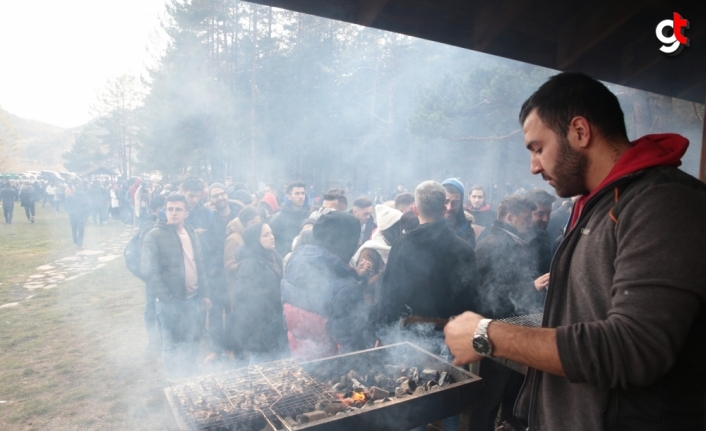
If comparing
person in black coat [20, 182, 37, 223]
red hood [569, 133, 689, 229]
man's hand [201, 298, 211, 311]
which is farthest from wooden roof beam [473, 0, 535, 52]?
person in black coat [20, 182, 37, 223]

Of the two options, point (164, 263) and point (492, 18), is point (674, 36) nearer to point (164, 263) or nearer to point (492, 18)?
point (492, 18)

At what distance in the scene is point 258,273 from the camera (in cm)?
438

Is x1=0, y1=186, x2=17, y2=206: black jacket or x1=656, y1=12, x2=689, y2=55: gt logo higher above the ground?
x1=656, y1=12, x2=689, y2=55: gt logo

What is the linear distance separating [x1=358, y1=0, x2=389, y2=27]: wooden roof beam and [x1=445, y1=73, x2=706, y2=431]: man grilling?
149 cm

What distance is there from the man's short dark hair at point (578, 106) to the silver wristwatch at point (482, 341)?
702 mm

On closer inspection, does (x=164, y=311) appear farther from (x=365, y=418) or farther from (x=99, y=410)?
(x=365, y=418)

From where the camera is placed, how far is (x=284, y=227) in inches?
256

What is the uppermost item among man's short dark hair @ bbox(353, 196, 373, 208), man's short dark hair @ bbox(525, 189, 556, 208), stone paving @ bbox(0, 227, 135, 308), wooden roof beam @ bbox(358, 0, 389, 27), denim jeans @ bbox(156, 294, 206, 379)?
wooden roof beam @ bbox(358, 0, 389, 27)

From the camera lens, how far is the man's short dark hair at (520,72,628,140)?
1448 mm

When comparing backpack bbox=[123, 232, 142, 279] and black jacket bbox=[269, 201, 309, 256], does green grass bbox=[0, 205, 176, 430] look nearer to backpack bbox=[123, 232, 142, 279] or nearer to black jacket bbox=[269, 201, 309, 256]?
backpack bbox=[123, 232, 142, 279]

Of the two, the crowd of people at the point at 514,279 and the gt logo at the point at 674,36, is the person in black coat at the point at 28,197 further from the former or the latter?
the gt logo at the point at 674,36

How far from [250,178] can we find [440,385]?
2098 centimetres

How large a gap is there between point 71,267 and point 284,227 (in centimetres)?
824

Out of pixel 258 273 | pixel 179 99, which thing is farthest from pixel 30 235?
pixel 258 273
